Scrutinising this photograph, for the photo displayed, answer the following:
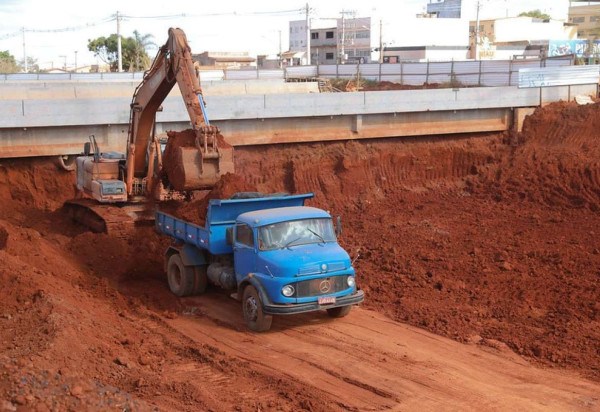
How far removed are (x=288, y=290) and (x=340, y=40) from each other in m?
82.2

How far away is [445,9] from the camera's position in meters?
116

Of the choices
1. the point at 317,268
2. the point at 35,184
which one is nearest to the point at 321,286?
the point at 317,268

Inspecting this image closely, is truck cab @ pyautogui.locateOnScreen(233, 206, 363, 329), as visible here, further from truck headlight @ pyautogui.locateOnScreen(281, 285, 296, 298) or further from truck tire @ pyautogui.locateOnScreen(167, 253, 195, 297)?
truck tire @ pyautogui.locateOnScreen(167, 253, 195, 297)

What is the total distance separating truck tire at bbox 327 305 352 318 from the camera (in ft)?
46.3

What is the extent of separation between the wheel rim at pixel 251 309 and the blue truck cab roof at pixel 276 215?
4.41 feet

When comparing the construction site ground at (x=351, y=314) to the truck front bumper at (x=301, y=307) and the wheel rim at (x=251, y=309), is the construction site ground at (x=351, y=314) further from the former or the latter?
the truck front bumper at (x=301, y=307)

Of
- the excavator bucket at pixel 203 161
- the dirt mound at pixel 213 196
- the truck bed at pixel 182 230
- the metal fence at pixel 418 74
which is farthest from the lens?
the metal fence at pixel 418 74

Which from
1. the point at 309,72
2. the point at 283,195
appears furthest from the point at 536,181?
the point at 309,72

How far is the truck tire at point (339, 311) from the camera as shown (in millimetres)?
14102

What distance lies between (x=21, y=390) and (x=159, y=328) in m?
4.94

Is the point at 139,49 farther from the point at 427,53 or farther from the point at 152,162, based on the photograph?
the point at 152,162

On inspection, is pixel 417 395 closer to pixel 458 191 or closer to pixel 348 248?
pixel 348 248

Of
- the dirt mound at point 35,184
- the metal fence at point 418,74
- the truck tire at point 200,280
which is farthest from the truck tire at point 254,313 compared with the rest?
the metal fence at point 418,74

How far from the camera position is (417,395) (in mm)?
10898
